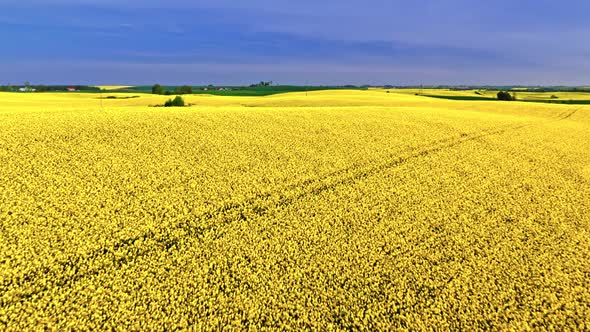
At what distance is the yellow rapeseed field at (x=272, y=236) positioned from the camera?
183 inches

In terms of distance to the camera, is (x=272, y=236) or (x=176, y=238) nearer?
(x=176, y=238)

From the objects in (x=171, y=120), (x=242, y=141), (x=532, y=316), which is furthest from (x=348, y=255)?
(x=171, y=120)

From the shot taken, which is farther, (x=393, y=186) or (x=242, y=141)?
(x=242, y=141)

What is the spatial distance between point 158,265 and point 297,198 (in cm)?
372

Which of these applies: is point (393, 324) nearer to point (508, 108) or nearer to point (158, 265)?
point (158, 265)

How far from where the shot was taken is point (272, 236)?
20.8ft

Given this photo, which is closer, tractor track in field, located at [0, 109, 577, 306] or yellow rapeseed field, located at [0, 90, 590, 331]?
yellow rapeseed field, located at [0, 90, 590, 331]

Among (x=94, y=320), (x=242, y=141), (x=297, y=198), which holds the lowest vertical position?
(x=94, y=320)

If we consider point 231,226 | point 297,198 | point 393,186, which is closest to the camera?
point 231,226

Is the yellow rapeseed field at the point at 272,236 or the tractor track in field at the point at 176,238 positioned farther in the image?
the tractor track in field at the point at 176,238

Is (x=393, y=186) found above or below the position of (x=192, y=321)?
above

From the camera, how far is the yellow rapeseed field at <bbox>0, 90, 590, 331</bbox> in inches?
183

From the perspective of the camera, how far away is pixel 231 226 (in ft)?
21.6

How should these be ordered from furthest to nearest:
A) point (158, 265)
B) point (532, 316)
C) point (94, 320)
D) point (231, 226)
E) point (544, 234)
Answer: point (544, 234) → point (231, 226) → point (158, 265) → point (532, 316) → point (94, 320)
